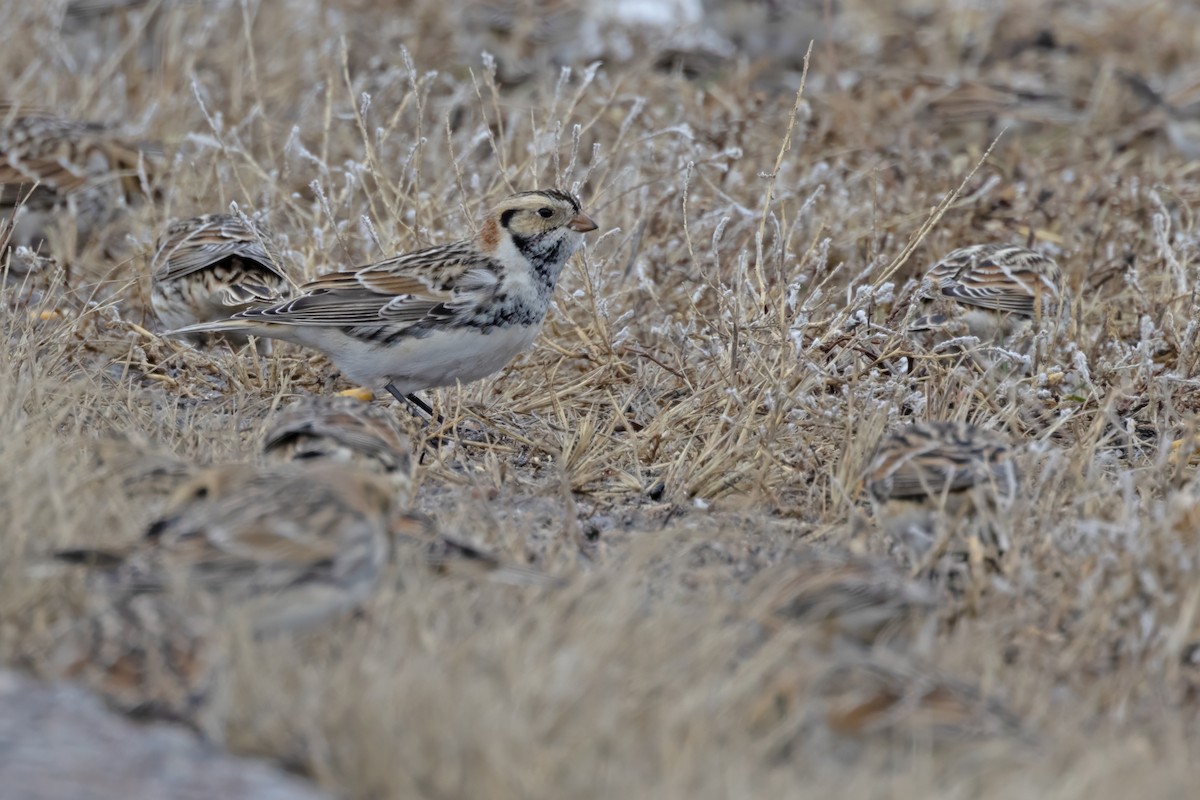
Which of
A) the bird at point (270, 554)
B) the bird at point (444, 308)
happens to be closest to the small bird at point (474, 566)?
the bird at point (270, 554)

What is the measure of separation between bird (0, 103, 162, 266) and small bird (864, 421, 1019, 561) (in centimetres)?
505

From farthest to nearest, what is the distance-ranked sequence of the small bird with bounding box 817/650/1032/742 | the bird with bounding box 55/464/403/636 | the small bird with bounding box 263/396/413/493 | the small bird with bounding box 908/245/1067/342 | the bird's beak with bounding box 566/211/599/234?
the small bird with bounding box 908/245/1067/342
the bird's beak with bounding box 566/211/599/234
the small bird with bounding box 263/396/413/493
the bird with bounding box 55/464/403/636
the small bird with bounding box 817/650/1032/742

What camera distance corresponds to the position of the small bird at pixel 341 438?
5379 millimetres

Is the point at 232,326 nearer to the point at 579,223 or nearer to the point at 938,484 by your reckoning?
the point at 579,223

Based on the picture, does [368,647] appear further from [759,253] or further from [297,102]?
[297,102]

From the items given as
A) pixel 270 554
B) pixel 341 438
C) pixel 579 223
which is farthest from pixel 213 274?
pixel 270 554

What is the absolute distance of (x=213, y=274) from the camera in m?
7.90

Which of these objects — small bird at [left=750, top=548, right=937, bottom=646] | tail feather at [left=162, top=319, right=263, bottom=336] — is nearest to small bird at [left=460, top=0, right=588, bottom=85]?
tail feather at [left=162, top=319, right=263, bottom=336]

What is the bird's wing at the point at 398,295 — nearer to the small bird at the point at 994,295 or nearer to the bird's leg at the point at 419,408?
the bird's leg at the point at 419,408

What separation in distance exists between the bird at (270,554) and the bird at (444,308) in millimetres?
2258

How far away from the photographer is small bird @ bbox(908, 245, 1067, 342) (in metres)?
7.62

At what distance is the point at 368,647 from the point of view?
421 centimetres

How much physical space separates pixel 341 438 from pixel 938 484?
5.91 ft

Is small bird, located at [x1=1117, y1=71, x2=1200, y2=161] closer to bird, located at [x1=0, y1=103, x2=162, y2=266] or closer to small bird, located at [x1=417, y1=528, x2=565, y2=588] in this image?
bird, located at [x1=0, y1=103, x2=162, y2=266]
